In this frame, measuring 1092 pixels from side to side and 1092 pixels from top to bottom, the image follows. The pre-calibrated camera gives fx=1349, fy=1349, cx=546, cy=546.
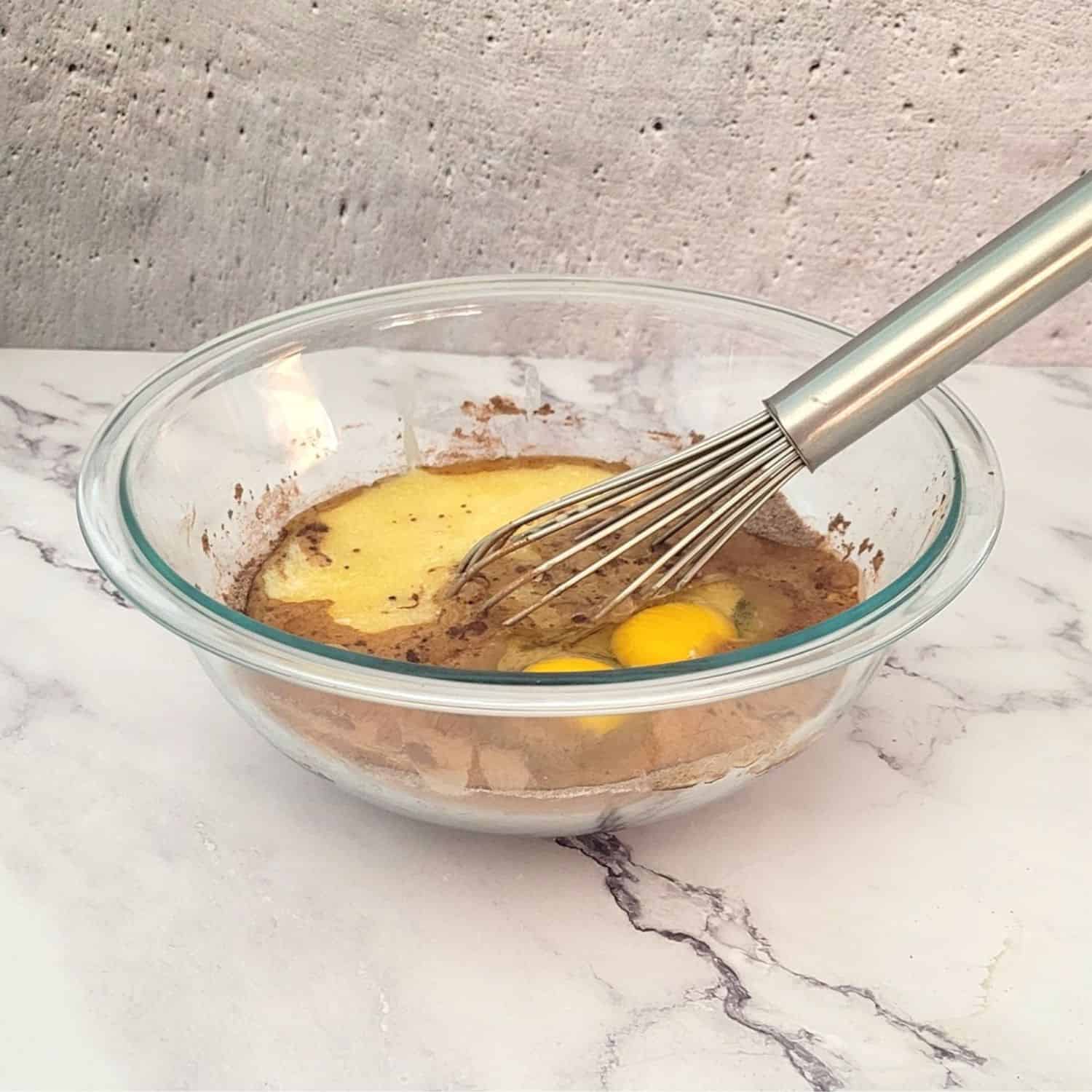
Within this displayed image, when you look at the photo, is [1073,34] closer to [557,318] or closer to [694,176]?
[694,176]

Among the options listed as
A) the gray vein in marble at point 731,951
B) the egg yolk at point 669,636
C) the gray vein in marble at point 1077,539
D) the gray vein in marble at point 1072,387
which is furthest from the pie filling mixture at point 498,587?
the gray vein in marble at point 1072,387

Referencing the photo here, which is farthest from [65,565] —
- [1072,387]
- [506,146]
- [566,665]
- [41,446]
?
[1072,387]

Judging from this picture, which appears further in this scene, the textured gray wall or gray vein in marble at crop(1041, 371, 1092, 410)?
gray vein in marble at crop(1041, 371, 1092, 410)

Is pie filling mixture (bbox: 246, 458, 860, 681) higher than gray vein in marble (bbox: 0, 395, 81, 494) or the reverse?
higher

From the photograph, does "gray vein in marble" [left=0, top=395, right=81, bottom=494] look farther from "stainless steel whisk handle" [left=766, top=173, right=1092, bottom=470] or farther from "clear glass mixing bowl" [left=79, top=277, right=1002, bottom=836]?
"stainless steel whisk handle" [left=766, top=173, right=1092, bottom=470]

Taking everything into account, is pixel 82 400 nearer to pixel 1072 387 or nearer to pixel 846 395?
pixel 846 395

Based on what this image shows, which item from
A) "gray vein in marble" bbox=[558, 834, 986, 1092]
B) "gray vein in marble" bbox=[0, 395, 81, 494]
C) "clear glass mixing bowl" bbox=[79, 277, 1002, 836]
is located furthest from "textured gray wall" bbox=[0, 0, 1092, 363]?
"gray vein in marble" bbox=[558, 834, 986, 1092]
